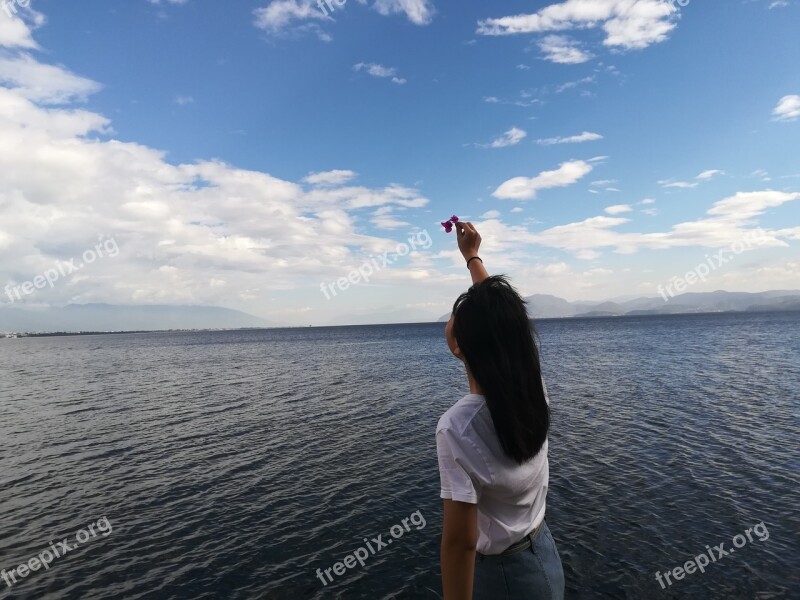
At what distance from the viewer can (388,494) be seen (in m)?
18.8

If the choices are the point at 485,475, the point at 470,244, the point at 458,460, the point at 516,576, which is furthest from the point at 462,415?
the point at 470,244

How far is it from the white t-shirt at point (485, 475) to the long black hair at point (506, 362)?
0.32 feet

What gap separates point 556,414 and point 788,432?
12687mm

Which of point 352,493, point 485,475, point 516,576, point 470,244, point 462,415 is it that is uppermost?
point 470,244

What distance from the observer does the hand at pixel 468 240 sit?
443 centimetres

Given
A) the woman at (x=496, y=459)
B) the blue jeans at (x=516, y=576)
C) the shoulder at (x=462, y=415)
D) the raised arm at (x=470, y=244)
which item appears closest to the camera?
the woman at (x=496, y=459)

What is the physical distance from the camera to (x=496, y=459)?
111 inches

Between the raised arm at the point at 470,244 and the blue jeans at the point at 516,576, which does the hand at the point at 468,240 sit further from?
the blue jeans at the point at 516,576

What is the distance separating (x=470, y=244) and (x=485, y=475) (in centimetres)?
241

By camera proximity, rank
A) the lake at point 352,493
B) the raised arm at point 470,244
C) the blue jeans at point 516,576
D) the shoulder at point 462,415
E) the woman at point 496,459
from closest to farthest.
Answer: the woman at point 496,459 → the shoulder at point 462,415 → the blue jeans at point 516,576 → the raised arm at point 470,244 → the lake at point 352,493

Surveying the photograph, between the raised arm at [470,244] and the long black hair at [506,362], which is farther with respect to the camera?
the raised arm at [470,244]

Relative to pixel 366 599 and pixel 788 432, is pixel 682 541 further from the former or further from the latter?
pixel 788 432

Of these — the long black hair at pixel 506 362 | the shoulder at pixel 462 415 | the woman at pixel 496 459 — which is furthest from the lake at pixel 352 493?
the shoulder at pixel 462 415

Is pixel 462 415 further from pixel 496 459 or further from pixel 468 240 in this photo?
pixel 468 240
